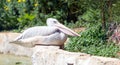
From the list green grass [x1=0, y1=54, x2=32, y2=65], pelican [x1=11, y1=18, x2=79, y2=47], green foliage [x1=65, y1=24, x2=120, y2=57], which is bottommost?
green grass [x1=0, y1=54, x2=32, y2=65]

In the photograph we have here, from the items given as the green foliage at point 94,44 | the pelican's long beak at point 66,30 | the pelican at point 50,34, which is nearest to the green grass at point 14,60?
the green foliage at point 94,44

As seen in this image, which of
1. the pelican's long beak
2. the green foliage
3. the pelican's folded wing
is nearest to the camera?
the pelican's long beak

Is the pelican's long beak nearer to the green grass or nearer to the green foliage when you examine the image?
the green foliage

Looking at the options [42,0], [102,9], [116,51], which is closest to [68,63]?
[116,51]

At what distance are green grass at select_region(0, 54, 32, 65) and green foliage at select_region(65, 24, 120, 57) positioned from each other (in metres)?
0.95

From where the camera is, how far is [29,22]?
11.5 metres

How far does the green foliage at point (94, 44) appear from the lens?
7059 mm

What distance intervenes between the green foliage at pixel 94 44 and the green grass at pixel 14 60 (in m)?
0.95

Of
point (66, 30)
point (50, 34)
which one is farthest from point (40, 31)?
point (66, 30)

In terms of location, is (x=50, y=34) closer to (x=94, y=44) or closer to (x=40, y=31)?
(x=40, y=31)

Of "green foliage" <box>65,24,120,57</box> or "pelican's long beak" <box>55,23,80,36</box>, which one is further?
"green foliage" <box>65,24,120,57</box>

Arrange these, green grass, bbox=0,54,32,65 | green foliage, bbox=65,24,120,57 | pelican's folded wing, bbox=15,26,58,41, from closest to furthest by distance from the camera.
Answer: pelican's folded wing, bbox=15,26,58,41, green foliage, bbox=65,24,120,57, green grass, bbox=0,54,32,65

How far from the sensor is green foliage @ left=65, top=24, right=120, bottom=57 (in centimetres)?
706

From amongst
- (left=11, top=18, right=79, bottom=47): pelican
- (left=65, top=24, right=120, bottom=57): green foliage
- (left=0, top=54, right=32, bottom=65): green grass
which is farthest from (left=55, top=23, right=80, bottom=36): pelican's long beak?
(left=0, top=54, right=32, bottom=65): green grass
